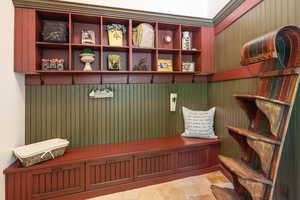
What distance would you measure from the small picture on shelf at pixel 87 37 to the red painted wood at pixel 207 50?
5.54ft

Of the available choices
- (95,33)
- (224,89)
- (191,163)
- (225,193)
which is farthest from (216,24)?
(225,193)

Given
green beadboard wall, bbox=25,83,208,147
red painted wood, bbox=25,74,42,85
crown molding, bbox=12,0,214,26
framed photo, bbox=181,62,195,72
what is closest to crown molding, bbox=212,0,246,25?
crown molding, bbox=12,0,214,26

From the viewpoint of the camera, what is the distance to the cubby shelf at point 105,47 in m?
2.14

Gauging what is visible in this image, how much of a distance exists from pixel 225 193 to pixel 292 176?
570 mm

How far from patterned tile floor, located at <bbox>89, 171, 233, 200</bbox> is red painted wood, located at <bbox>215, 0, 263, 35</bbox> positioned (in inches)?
86.2

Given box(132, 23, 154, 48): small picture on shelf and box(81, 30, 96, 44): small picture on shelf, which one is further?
box(132, 23, 154, 48): small picture on shelf

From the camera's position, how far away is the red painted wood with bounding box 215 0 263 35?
1.90 m

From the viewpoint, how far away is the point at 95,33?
96.4 inches

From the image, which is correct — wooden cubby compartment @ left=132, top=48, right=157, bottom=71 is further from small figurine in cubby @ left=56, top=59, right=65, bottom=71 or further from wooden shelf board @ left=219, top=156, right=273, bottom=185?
wooden shelf board @ left=219, top=156, right=273, bottom=185

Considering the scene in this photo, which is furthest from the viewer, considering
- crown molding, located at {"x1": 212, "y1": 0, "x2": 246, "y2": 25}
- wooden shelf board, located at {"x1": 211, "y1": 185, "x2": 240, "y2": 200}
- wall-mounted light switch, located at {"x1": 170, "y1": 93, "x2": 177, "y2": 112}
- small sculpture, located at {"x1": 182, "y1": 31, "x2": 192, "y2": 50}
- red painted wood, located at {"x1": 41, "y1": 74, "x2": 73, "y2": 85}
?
wall-mounted light switch, located at {"x1": 170, "y1": 93, "x2": 177, "y2": 112}

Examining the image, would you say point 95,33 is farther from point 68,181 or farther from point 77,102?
point 68,181

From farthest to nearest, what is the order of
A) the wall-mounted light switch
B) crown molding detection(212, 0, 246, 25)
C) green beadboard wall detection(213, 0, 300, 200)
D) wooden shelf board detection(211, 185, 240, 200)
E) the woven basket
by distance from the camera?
the wall-mounted light switch → crown molding detection(212, 0, 246, 25) → the woven basket → wooden shelf board detection(211, 185, 240, 200) → green beadboard wall detection(213, 0, 300, 200)

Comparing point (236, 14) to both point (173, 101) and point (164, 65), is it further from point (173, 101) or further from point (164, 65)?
point (173, 101)

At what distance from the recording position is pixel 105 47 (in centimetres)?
229
